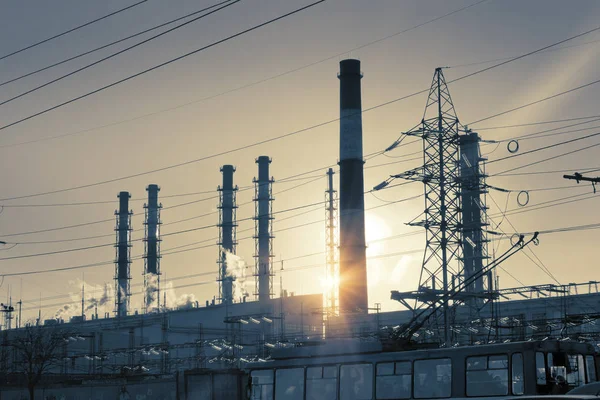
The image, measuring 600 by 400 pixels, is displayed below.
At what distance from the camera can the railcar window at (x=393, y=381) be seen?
21725mm

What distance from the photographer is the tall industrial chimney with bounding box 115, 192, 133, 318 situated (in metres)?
107

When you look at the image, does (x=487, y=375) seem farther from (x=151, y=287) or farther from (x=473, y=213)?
(x=151, y=287)

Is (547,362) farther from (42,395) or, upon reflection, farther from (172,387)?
(42,395)

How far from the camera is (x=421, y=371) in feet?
70.5

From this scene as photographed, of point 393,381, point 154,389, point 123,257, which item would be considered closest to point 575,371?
point 393,381

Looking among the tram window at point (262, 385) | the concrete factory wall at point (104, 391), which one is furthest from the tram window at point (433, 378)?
the concrete factory wall at point (104, 391)

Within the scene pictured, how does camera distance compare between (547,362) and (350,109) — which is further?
(350,109)

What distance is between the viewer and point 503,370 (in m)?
19.7

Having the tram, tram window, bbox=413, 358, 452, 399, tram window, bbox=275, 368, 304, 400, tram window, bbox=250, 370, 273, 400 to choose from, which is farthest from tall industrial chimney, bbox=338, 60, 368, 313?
tram window, bbox=413, 358, 452, 399

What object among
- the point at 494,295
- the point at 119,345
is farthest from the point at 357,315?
the point at 119,345

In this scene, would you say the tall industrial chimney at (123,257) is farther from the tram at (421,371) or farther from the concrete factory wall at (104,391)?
the tram at (421,371)

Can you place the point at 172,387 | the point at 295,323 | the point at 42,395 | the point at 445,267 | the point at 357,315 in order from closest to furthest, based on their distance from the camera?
1. the point at 172,387
2. the point at 445,267
3. the point at 42,395
4. the point at 357,315
5. the point at 295,323

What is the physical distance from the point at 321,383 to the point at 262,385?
→ 2.52 meters

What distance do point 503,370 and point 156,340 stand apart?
7641 centimetres
